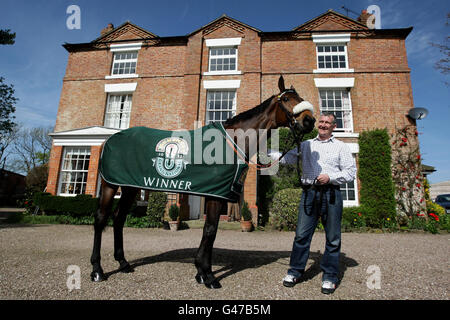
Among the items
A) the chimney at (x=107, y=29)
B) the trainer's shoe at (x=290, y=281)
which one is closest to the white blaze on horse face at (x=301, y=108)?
the trainer's shoe at (x=290, y=281)

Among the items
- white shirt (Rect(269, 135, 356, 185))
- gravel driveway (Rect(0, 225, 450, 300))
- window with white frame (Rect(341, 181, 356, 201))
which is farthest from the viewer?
window with white frame (Rect(341, 181, 356, 201))

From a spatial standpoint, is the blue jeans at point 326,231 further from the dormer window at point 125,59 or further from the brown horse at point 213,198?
the dormer window at point 125,59

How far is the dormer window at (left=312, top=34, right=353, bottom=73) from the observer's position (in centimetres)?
1085

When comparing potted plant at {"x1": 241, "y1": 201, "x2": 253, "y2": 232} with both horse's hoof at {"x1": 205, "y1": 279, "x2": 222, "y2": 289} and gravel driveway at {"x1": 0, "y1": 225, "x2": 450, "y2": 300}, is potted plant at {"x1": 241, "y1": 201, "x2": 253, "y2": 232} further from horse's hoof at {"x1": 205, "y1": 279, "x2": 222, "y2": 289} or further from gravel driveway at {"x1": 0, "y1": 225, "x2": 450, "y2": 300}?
horse's hoof at {"x1": 205, "y1": 279, "x2": 222, "y2": 289}

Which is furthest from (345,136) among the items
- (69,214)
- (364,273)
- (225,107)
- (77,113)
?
(77,113)

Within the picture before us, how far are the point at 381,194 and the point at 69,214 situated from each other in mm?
12615

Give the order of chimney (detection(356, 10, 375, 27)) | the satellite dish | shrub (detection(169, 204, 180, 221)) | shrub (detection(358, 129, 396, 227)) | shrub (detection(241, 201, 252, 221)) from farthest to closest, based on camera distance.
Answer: chimney (detection(356, 10, 375, 27))
the satellite dish
shrub (detection(358, 129, 396, 227))
shrub (detection(241, 201, 252, 221))
shrub (detection(169, 204, 180, 221))

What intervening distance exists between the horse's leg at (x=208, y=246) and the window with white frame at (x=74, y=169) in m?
9.44

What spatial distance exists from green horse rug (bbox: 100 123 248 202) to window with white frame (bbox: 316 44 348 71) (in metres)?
9.95

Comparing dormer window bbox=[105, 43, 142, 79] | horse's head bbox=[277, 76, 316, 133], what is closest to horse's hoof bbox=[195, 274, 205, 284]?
horse's head bbox=[277, 76, 316, 133]

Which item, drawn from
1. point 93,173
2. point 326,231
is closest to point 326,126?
point 326,231

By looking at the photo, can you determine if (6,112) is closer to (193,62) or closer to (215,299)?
(193,62)

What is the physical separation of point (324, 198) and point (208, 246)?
1.61 m

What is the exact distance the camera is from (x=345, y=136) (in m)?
9.88
